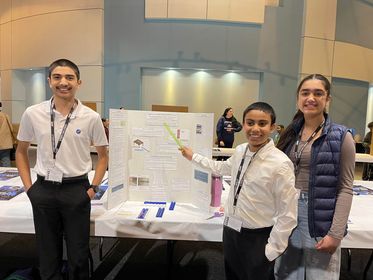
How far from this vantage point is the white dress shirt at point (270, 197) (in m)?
1.21

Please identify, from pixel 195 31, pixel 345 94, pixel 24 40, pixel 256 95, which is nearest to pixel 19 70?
pixel 24 40

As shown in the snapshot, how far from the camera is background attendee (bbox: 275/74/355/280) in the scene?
4.22 ft

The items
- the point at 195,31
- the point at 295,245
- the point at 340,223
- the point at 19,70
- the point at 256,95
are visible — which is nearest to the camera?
the point at 340,223

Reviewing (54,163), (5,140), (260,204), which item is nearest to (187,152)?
(260,204)

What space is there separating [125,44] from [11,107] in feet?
13.8

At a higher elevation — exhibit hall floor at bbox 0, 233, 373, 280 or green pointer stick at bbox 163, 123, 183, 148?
green pointer stick at bbox 163, 123, 183, 148

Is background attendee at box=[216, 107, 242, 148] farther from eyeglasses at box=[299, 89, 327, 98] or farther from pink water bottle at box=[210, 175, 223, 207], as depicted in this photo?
eyeglasses at box=[299, 89, 327, 98]

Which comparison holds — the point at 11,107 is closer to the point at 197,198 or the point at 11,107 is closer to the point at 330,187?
the point at 197,198

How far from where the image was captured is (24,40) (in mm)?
8312

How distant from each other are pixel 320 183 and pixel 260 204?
0.92ft

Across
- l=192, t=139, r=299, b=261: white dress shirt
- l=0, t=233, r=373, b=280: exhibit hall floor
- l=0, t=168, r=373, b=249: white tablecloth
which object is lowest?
l=0, t=233, r=373, b=280: exhibit hall floor

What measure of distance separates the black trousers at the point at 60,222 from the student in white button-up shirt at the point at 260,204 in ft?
2.42

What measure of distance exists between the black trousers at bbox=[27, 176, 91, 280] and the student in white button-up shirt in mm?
737

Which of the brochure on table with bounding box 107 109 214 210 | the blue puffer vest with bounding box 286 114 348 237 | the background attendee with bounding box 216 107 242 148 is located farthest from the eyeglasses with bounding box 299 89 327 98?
the background attendee with bounding box 216 107 242 148
